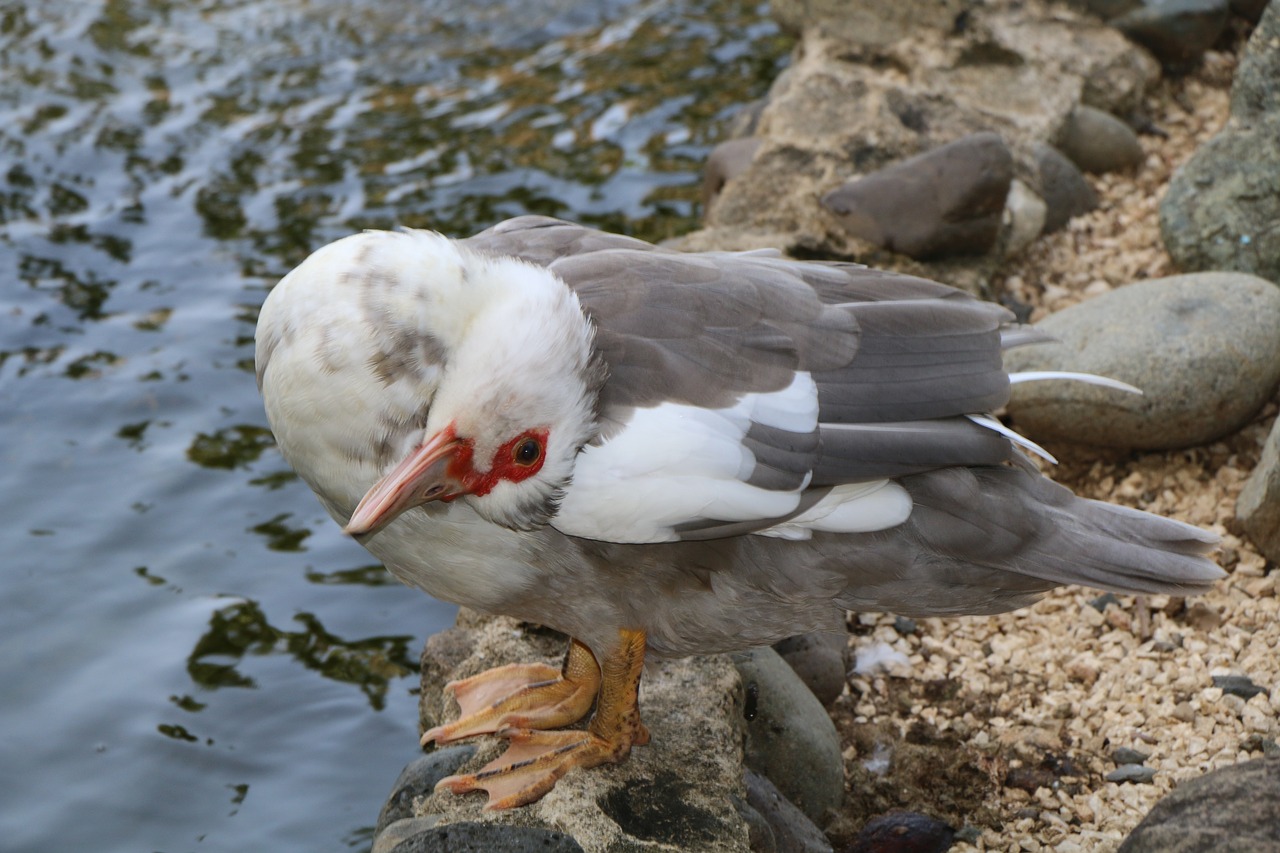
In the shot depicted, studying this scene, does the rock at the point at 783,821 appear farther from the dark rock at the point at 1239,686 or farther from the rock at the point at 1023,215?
the rock at the point at 1023,215

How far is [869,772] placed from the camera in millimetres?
3760

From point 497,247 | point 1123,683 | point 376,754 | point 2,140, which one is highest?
point 497,247

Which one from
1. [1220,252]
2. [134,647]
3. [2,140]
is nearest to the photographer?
[134,647]

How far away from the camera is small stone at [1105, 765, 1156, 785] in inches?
138

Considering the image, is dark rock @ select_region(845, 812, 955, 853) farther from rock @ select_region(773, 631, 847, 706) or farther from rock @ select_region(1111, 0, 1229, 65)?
rock @ select_region(1111, 0, 1229, 65)

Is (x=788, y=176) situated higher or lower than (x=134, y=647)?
higher

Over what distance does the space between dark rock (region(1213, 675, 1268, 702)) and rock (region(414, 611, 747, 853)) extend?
1.21m

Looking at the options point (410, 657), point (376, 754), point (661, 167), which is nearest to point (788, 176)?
point (661, 167)

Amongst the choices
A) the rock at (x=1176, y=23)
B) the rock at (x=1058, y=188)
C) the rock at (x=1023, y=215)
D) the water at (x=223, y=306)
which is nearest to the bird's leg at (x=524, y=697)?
the water at (x=223, y=306)

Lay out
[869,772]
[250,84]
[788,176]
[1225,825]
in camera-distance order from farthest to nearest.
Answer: [250,84]
[788,176]
[869,772]
[1225,825]

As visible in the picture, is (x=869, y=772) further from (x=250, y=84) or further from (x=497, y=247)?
(x=250, y=84)

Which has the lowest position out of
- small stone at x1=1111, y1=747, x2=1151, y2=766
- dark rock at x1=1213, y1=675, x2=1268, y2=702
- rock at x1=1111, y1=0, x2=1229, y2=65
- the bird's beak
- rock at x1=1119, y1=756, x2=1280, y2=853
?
small stone at x1=1111, y1=747, x2=1151, y2=766

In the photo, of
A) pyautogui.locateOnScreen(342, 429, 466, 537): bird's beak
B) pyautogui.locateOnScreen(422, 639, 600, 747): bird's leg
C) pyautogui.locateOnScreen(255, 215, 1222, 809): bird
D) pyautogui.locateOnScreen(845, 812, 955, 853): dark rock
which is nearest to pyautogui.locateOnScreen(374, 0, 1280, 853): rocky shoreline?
pyautogui.locateOnScreen(845, 812, 955, 853): dark rock

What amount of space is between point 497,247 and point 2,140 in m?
5.01
